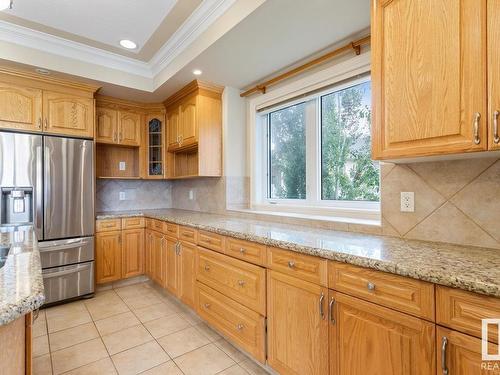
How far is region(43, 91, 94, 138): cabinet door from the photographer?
269 cm

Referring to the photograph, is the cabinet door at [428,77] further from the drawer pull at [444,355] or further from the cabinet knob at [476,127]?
the drawer pull at [444,355]

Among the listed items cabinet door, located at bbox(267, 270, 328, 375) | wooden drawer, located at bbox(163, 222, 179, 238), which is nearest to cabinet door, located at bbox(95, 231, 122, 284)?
wooden drawer, located at bbox(163, 222, 179, 238)

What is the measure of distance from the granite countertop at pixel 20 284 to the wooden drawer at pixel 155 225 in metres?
1.65

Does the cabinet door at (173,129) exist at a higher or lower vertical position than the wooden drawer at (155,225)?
higher

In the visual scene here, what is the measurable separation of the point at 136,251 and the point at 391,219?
2876mm

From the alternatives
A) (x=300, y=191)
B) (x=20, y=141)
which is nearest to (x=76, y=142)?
(x=20, y=141)

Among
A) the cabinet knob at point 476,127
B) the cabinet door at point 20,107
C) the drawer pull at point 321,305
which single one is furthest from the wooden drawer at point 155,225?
the cabinet knob at point 476,127

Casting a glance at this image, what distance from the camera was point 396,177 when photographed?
1.63m

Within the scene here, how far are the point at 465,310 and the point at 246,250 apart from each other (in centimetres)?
117

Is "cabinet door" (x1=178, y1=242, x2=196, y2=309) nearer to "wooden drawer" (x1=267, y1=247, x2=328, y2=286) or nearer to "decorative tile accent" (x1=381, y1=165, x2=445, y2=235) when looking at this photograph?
"wooden drawer" (x1=267, y1=247, x2=328, y2=286)

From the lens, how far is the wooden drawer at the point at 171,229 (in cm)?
264

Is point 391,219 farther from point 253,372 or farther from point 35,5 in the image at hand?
point 35,5

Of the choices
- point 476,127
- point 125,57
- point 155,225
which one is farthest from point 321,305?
point 125,57

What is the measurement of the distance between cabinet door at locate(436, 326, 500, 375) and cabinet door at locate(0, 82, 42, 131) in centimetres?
344
